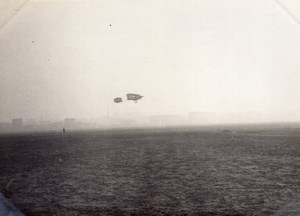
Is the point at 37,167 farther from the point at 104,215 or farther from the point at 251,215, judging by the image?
the point at 251,215

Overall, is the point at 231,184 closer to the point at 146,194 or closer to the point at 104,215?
the point at 146,194

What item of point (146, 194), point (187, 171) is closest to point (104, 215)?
point (146, 194)

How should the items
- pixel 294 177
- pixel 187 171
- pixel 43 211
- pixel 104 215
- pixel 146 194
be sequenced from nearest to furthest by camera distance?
pixel 104 215 → pixel 43 211 → pixel 146 194 → pixel 294 177 → pixel 187 171

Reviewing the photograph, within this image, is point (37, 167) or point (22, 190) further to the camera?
point (37, 167)

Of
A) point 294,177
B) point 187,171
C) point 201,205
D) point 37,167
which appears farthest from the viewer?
point 37,167

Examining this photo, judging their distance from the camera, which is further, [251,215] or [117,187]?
[117,187]

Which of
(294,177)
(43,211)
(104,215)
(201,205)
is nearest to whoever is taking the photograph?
(104,215)

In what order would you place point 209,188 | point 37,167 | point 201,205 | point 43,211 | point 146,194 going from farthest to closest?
point 37,167 < point 209,188 < point 146,194 < point 201,205 < point 43,211

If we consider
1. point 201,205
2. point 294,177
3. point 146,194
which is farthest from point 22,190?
point 294,177
